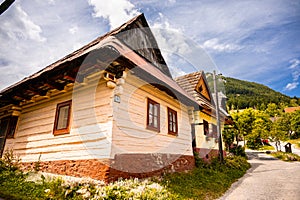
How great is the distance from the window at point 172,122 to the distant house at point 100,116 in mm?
48

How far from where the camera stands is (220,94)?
63.6ft

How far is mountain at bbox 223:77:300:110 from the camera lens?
92125 millimetres

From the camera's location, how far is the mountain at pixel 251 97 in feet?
302

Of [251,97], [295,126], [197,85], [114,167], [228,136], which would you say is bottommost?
[114,167]

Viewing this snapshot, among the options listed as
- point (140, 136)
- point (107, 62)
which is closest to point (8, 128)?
point (140, 136)

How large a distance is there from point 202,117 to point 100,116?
8.22 m

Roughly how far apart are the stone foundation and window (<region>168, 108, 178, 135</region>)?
120cm

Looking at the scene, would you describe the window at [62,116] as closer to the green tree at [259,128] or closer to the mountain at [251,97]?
the green tree at [259,128]

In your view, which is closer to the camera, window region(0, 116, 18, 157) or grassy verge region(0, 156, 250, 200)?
grassy verge region(0, 156, 250, 200)

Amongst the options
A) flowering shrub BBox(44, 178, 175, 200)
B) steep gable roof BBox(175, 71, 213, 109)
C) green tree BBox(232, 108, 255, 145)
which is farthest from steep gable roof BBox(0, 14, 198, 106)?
green tree BBox(232, 108, 255, 145)

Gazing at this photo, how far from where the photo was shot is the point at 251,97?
10644 centimetres

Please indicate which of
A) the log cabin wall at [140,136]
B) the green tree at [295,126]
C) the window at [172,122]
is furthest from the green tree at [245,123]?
the green tree at [295,126]

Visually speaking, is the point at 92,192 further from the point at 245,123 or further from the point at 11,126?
the point at 245,123

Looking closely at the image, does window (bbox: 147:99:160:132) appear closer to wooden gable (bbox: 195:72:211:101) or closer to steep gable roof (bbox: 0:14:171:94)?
steep gable roof (bbox: 0:14:171:94)
